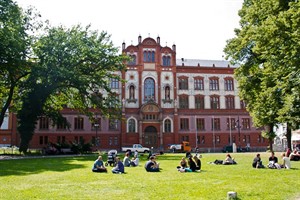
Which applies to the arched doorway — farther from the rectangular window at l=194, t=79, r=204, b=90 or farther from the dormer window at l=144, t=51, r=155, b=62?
the dormer window at l=144, t=51, r=155, b=62

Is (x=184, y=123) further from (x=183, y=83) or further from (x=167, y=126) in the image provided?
(x=183, y=83)

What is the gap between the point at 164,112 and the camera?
6069cm

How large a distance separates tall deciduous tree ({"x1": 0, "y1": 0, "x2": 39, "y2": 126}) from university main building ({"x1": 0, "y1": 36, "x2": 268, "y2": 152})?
2275 cm

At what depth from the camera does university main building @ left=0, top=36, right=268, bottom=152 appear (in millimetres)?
59094

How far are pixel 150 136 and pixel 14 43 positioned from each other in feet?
116

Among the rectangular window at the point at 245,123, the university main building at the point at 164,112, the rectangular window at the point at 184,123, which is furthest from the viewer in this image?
the rectangular window at the point at 245,123

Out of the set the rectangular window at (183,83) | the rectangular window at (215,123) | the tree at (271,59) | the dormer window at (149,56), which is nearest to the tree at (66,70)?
the tree at (271,59)

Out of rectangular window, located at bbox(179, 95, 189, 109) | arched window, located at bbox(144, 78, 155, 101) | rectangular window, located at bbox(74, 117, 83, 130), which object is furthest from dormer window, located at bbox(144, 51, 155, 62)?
rectangular window, located at bbox(74, 117, 83, 130)

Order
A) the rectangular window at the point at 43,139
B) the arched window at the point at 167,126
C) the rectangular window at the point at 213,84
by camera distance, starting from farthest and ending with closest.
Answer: the rectangular window at the point at 213,84
the arched window at the point at 167,126
the rectangular window at the point at 43,139

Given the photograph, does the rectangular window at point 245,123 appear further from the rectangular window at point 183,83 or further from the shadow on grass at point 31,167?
the shadow on grass at point 31,167

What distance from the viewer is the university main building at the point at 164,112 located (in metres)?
59.1

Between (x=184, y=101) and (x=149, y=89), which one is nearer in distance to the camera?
(x=149, y=89)

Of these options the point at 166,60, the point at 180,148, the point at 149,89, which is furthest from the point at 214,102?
the point at 180,148

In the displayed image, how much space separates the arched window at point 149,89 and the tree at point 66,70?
751 inches
